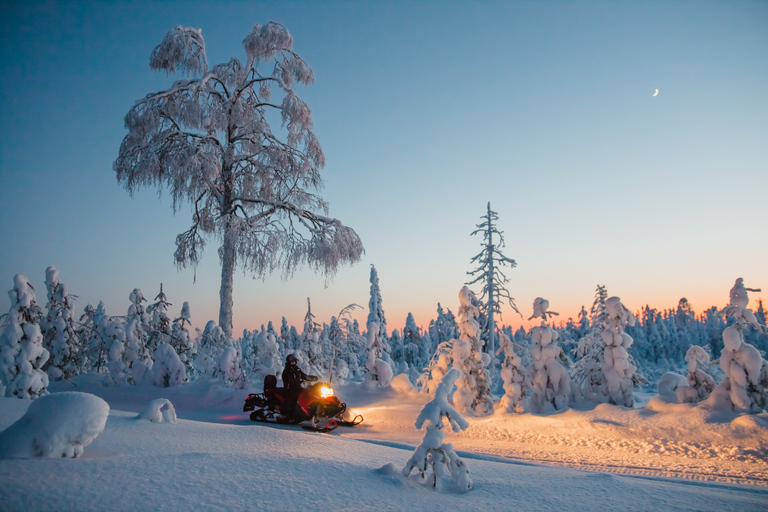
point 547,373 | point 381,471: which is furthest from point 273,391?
point 381,471

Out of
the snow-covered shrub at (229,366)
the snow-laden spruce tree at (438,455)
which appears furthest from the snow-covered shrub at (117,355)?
the snow-laden spruce tree at (438,455)

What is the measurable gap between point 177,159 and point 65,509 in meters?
14.4

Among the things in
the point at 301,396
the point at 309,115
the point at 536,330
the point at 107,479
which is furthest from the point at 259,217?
the point at 107,479

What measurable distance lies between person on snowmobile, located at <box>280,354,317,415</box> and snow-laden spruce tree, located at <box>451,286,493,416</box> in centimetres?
497

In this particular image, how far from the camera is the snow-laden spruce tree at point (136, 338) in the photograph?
58.6ft

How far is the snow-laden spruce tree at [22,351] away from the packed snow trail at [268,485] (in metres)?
9.06

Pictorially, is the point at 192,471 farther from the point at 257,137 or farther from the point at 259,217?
the point at 257,137

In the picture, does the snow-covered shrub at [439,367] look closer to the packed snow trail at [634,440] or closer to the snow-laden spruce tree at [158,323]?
the packed snow trail at [634,440]

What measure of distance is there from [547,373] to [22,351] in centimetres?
1597

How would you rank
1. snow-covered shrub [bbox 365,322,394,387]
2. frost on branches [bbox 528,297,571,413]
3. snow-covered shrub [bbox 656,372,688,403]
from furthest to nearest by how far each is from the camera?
snow-covered shrub [bbox 365,322,394,387] → frost on branches [bbox 528,297,571,413] → snow-covered shrub [bbox 656,372,688,403]

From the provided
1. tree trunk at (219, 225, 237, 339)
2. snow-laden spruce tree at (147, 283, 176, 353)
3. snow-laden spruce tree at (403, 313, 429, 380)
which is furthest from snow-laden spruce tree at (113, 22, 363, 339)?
snow-laden spruce tree at (403, 313, 429, 380)

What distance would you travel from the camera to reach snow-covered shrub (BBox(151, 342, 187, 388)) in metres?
15.8

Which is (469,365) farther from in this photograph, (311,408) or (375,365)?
(311,408)

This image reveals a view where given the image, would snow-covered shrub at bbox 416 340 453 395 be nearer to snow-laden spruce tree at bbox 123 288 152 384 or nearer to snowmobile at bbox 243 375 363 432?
snowmobile at bbox 243 375 363 432
